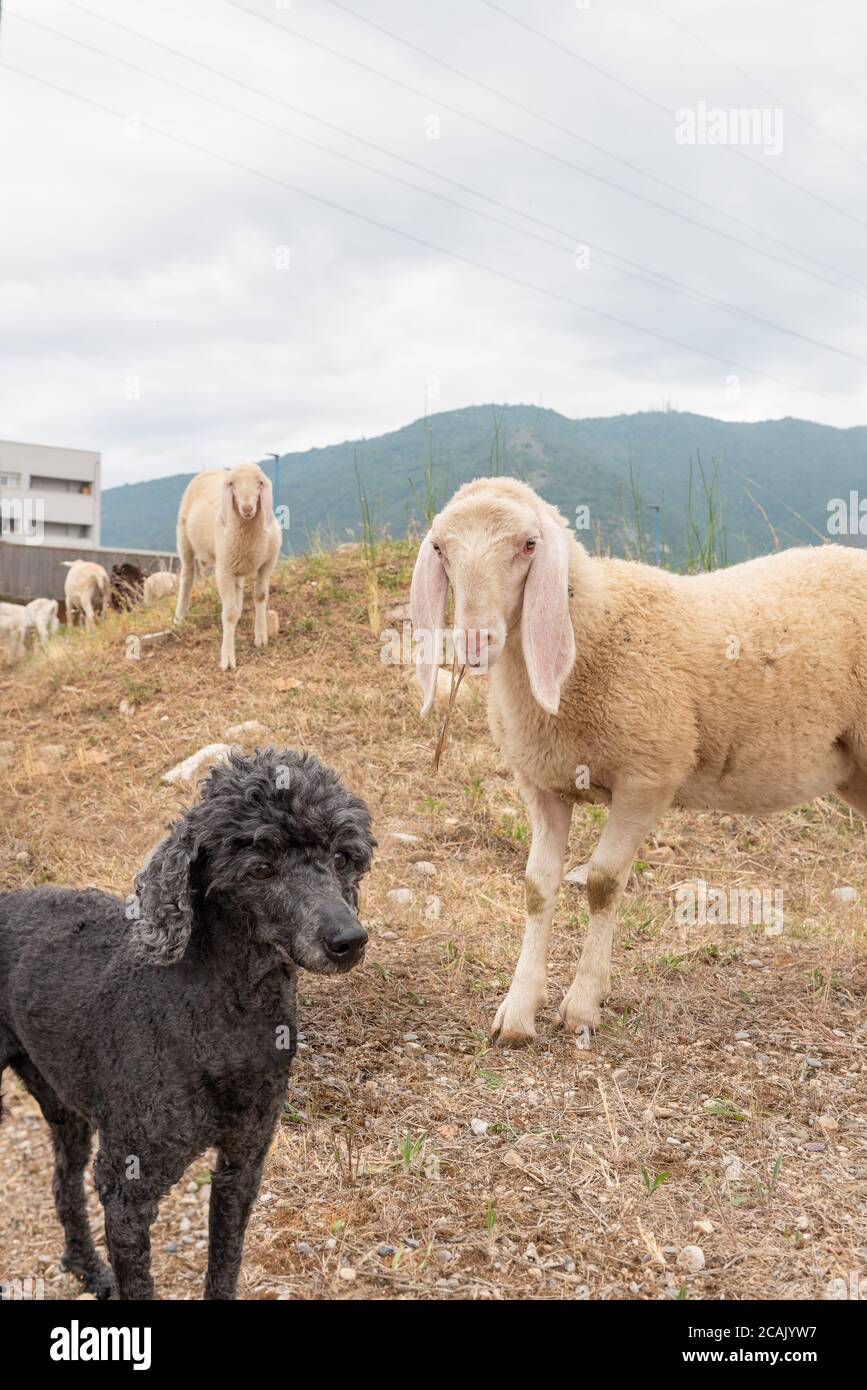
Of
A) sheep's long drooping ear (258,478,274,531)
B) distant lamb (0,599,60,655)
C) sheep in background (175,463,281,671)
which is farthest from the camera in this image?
distant lamb (0,599,60,655)

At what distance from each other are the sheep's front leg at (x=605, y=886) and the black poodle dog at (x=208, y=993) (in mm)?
2232

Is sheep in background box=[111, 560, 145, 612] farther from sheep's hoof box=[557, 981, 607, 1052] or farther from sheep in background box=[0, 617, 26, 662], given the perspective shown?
sheep's hoof box=[557, 981, 607, 1052]

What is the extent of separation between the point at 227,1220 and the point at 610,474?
71.0 ft

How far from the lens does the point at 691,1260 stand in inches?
114

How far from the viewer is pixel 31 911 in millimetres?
2697

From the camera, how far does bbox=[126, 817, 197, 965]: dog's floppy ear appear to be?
227 cm

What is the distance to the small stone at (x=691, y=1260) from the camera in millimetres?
2883

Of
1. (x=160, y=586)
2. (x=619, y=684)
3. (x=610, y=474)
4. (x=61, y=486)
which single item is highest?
(x=61, y=486)

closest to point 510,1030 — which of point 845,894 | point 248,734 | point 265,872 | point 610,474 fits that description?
point 265,872

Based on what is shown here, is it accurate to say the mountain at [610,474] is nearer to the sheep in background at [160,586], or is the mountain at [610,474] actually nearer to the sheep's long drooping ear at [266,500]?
the sheep's long drooping ear at [266,500]

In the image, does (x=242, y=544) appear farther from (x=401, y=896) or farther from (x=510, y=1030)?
(x=510, y=1030)

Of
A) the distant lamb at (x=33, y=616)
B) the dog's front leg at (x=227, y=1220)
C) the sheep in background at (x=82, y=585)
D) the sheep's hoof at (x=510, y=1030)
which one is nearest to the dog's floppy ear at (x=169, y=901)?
the dog's front leg at (x=227, y=1220)

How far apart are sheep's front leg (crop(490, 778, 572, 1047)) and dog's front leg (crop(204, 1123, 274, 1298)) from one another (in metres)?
2.10

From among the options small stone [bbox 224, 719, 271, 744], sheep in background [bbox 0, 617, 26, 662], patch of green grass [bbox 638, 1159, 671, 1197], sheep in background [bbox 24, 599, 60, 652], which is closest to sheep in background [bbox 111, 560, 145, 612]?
sheep in background [bbox 24, 599, 60, 652]
